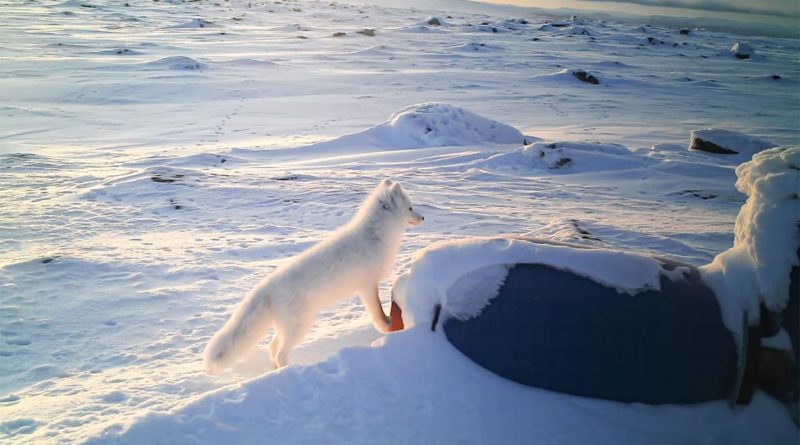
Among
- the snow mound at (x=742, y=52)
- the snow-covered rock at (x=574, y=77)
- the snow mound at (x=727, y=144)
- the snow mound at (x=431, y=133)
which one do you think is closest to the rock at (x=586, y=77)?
the snow-covered rock at (x=574, y=77)

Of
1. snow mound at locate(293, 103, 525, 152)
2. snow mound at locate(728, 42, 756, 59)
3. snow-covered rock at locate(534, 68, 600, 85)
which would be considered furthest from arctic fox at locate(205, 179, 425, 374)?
snow mound at locate(728, 42, 756, 59)

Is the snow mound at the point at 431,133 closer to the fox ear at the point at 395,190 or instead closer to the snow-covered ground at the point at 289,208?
the snow-covered ground at the point at 289,208

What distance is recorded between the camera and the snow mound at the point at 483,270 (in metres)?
2.79

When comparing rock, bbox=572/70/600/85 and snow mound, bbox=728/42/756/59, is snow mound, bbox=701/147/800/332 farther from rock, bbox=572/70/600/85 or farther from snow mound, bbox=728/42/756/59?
snow mound, bbox=728/42/756/59

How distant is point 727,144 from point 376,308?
884 centimetres

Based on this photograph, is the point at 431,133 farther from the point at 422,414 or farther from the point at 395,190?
the point at 422,414

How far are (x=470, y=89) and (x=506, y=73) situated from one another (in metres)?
4.24

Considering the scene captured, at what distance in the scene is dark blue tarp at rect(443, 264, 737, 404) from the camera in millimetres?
2576

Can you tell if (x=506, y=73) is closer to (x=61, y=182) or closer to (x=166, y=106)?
(x=166, y=106)

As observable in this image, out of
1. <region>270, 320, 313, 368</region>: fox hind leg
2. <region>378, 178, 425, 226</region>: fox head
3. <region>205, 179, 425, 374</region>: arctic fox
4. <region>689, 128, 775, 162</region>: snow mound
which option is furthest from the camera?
<region>689, 128, 775, 162</region>: snow mound

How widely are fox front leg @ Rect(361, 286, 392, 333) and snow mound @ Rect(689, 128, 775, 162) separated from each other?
8546 mm

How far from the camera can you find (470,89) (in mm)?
18219

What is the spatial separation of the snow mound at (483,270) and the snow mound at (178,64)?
18.4 meters

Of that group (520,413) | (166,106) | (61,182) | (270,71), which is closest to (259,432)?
(520,413)
